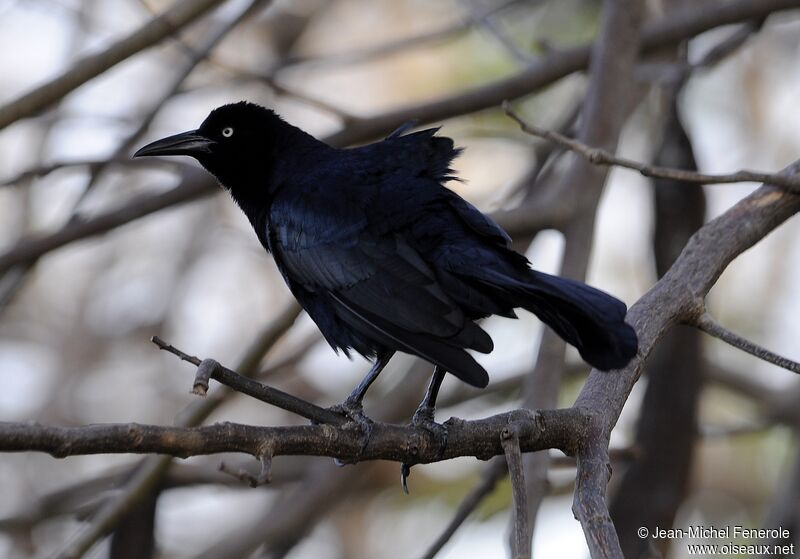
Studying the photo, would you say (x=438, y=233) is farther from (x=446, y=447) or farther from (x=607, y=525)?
(x=607, y=525)

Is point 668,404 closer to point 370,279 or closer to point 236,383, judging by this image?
point 370,279

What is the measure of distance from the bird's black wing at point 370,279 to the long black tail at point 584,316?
0.28 meters

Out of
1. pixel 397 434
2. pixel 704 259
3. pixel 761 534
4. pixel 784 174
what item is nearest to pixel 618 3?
pixel 784 174

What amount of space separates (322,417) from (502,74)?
29.0 ft

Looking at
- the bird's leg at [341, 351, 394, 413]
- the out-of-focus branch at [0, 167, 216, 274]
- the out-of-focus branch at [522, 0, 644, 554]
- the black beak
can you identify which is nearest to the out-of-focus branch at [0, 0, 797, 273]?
the out-of-focus branch at [0, 167, 216, 274]

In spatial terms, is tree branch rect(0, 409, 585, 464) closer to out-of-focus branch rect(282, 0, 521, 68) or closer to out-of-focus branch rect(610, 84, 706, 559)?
out-of-focus branch rect(610, 84, 706, 559)

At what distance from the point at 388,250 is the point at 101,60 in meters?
2.25

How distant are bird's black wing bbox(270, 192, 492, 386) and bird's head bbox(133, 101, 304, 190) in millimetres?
555

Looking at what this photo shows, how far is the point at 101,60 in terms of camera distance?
562 cm

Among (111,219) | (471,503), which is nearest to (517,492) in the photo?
(471,503)

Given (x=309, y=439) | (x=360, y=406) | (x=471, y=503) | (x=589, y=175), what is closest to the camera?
(x=309, y=439)

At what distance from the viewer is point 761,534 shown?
6.82 meters

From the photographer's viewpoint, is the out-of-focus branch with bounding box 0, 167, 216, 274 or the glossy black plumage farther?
the out-of-focus branch with bounding box 0, 167, 216, 274

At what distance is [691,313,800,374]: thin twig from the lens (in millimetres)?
3654
